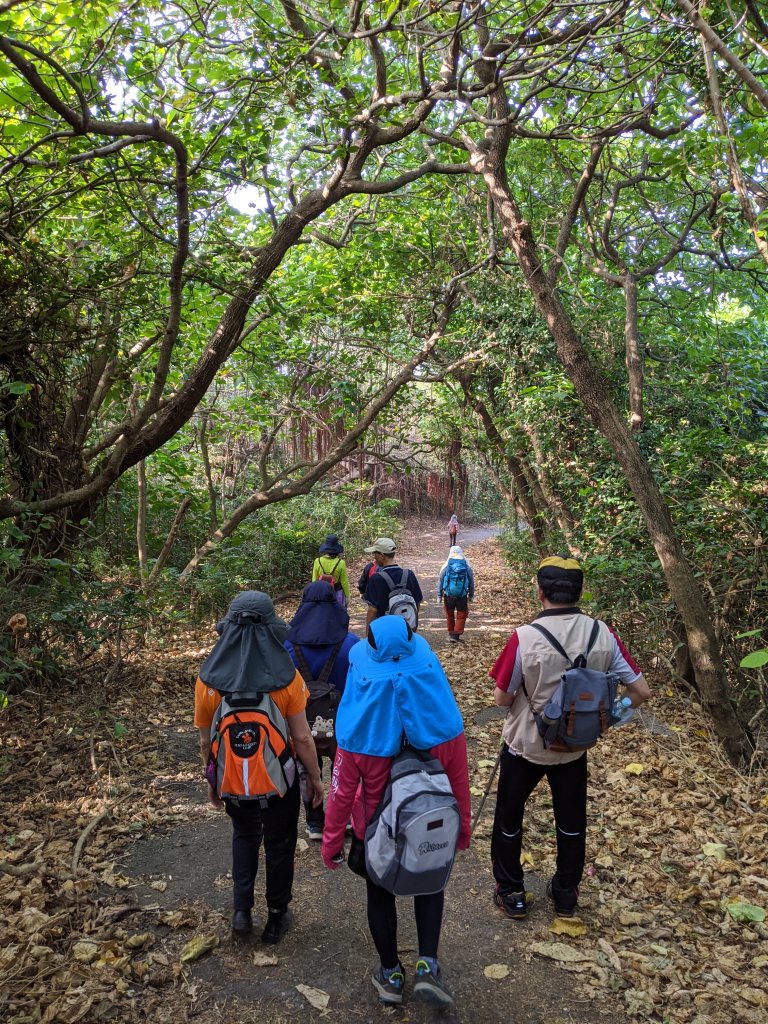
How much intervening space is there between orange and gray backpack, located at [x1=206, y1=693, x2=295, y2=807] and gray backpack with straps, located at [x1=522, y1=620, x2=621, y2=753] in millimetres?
1235

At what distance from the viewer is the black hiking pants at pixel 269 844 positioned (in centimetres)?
311

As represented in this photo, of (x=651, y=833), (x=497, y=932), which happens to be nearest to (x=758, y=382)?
(x=651, y=833)

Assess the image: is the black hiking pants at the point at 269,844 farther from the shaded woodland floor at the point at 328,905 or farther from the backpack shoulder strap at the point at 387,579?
the backpack shoulder strap at the point at 387,579

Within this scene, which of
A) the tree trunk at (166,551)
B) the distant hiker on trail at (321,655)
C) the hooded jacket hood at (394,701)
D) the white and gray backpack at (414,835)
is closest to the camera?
the white and gray backpack at (414,835)

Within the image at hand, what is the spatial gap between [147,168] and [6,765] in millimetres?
4893

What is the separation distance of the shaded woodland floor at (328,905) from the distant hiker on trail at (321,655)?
84cm

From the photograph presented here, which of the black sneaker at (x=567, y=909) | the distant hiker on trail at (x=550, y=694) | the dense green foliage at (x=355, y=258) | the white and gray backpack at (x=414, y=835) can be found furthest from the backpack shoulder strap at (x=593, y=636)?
the dense green foliage at (x=355, y=258)

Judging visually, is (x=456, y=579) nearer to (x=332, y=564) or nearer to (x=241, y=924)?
(x=332, y=564)

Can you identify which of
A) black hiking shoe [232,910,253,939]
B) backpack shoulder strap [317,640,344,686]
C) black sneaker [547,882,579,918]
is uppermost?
backpack shoulder strap [317,640,344,686]

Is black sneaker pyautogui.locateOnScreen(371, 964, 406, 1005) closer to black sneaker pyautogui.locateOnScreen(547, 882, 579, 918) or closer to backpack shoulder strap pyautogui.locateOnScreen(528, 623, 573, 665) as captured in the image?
black sneaker pyautogui.locateOnScreen(547, 882, 579, 918)

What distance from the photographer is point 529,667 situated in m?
3.24

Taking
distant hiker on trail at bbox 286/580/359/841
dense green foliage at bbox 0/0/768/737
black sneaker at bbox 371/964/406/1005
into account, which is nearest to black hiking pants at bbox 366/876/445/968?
black sneaker at bbox 371/964/406/1005

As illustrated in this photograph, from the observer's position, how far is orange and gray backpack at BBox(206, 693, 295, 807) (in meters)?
2.90

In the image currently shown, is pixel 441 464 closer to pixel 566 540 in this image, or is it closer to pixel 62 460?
pixel 566 540
